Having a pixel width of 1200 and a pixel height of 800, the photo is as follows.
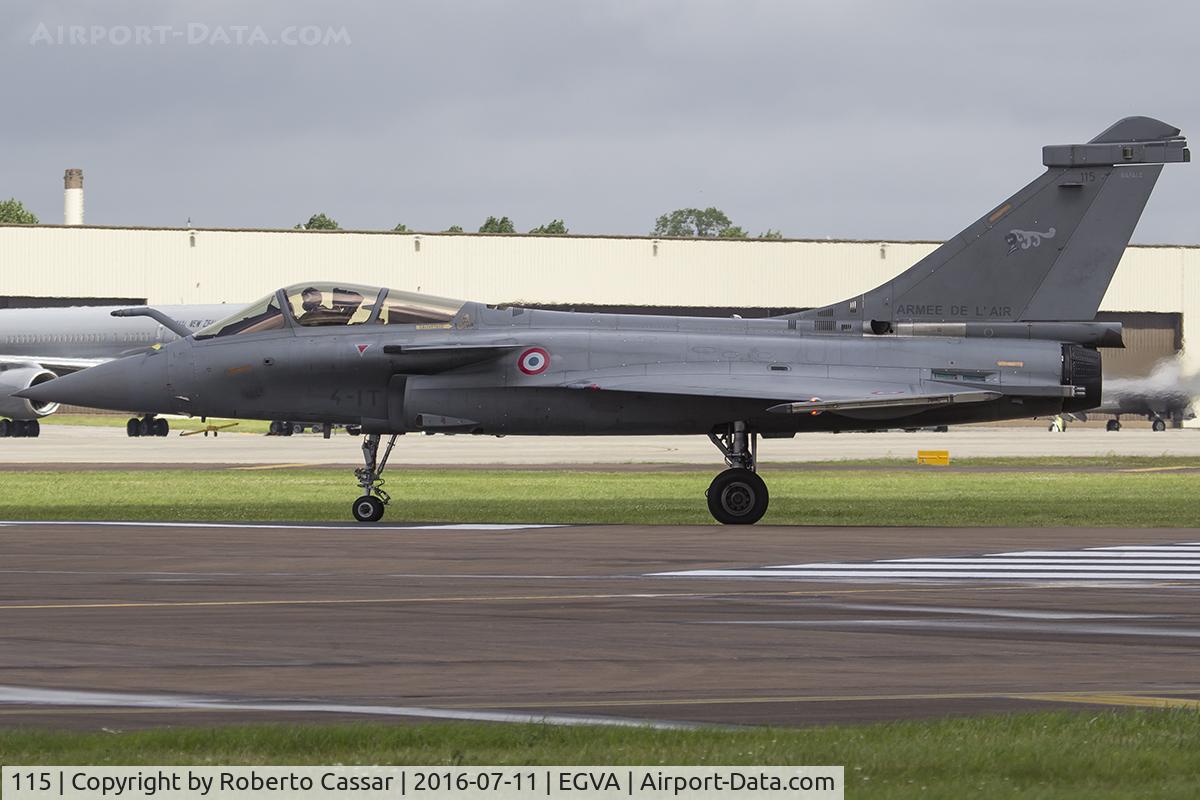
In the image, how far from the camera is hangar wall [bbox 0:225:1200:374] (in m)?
85.3

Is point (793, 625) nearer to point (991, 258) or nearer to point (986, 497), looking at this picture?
point (991, 258)

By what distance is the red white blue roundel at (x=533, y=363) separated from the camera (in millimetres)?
23203

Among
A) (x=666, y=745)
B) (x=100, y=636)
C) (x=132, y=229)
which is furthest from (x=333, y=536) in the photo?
(x=132, y=229)

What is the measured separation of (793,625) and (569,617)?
5.61ft

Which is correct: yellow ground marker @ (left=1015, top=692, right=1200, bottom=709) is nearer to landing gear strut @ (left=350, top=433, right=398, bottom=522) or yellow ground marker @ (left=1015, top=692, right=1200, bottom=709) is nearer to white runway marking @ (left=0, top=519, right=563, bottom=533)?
white runway marking @ (left=0, top=519, right=563, bottom=533)

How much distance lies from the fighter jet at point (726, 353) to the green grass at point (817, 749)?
48.4ft

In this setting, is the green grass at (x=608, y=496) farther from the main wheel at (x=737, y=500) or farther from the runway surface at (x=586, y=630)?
the runway surface at (x=586, y=630)

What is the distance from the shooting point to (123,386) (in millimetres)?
23984

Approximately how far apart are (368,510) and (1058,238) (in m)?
10.6

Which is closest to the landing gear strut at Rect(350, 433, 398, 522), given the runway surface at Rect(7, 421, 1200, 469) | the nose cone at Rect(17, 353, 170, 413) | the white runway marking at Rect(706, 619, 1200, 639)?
the nose cone at Rect(17, 353, 170, 413)

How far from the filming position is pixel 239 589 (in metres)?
14.4

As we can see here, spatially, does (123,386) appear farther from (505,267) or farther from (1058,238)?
(505,267)

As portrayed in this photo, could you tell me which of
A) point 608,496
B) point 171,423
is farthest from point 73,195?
point 608,496

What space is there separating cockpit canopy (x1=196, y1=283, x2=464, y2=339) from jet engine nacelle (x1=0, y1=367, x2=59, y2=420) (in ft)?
126
